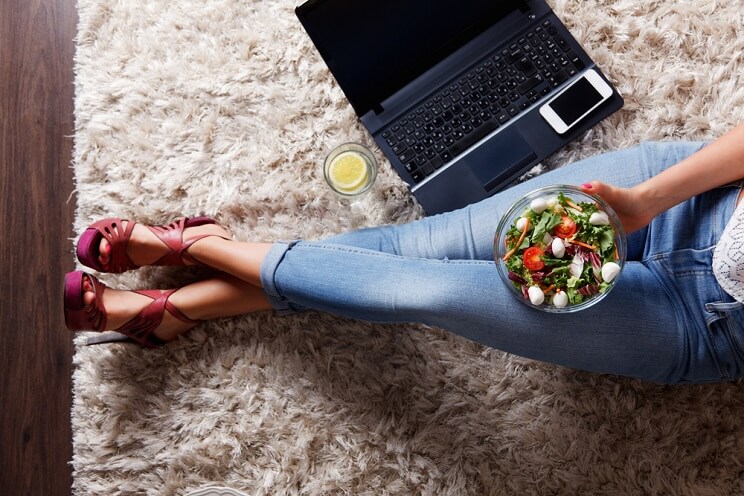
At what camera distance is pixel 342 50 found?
107 centimetres

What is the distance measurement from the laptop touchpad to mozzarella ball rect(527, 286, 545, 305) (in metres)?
0.39

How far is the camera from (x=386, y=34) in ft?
3.59

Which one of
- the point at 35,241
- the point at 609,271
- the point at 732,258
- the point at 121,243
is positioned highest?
the point at 35,241

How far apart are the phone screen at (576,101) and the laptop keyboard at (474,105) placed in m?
0.03

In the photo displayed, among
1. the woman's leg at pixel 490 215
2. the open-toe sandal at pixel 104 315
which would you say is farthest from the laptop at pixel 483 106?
the open-toe sandal at pixel 104 315

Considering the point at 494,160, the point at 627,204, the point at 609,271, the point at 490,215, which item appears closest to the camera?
the point at 609,271

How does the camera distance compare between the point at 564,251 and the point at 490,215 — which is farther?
the point at 490,215

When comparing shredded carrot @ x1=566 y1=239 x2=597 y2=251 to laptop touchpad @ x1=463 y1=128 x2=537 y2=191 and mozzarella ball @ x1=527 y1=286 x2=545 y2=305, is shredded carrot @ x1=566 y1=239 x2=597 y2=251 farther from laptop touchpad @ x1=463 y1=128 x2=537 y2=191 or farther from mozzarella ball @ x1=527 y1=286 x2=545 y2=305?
Answer: laptop touchpad @ x1=463 y1=128 x2=537 y2=191

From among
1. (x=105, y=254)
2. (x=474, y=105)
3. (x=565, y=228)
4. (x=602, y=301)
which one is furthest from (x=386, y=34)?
(x=105, y=254)

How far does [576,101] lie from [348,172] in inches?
19.5

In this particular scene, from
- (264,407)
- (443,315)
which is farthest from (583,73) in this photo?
(264,407)

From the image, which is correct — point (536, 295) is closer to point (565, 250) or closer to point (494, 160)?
point (565, 250)

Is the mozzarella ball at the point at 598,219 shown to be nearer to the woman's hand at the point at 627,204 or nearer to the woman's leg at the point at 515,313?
the woman's hand at the point at 627,204

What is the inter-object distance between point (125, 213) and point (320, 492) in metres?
0.75
